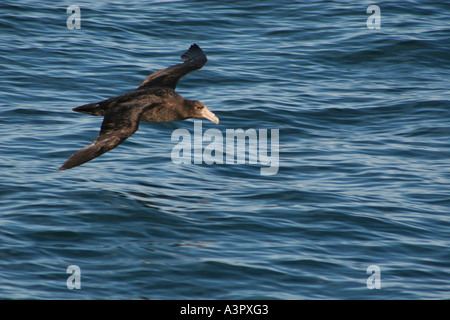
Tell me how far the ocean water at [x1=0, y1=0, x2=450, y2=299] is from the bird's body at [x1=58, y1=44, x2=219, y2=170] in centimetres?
84

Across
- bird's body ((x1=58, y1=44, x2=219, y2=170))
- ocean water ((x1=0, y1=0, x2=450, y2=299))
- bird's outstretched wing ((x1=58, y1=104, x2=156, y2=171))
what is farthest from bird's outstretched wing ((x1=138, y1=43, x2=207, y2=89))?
bird's outstretched wing ((x1=58, y1=104, x2=156, y2=171))

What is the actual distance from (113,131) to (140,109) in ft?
2.38

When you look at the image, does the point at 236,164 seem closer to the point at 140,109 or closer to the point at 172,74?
the point at 172,74

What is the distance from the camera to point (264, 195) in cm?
1024

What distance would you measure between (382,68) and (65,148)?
738 cm

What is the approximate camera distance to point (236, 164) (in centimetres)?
1134

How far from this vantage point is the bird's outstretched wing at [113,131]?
335 inches

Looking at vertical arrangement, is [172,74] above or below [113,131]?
above

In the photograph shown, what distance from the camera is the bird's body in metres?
8.91

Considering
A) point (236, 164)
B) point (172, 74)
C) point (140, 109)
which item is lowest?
point (236, 164)

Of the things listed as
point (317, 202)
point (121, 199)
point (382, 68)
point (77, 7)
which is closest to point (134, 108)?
point (121, 199)

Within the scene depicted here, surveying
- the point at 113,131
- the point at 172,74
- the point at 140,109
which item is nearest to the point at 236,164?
the point at 172,74

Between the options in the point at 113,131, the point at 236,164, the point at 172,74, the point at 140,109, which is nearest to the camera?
the point at 113,131
